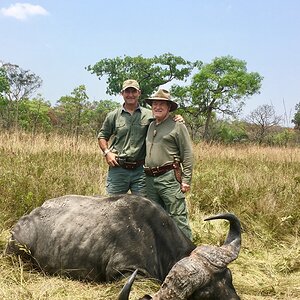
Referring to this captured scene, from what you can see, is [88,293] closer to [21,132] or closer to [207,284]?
[207,284]

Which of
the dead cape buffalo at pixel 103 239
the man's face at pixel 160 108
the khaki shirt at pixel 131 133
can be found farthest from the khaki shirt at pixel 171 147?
the dead cape buffalo at pixel 103 239

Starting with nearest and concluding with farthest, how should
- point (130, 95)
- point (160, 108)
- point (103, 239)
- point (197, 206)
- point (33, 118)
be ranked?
1. point (103, 239)
2. point (160, 108)
3. point (130, 95)
4. point (197, 206)
5. point (33, 118)

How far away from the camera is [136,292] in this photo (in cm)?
379

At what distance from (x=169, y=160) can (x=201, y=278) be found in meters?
2.09

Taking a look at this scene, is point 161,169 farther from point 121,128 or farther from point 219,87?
point 219,87

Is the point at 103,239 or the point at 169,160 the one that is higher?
the point at 169,160

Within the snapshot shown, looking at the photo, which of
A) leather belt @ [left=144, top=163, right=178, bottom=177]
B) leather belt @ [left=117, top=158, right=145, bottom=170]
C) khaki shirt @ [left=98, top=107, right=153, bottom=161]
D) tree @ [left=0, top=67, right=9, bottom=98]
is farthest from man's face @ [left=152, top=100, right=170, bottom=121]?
tree @ [left=0, top=67, right=9, bottom=98]

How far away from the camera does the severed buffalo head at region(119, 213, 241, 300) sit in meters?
2.94

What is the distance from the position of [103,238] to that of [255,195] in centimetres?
372

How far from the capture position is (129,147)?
5434mm

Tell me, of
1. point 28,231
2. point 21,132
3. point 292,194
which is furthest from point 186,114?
point 28,231

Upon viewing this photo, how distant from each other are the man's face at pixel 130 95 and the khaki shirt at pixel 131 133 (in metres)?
0.14

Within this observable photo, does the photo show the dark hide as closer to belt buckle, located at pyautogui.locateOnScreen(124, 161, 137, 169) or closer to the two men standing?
the two men standing

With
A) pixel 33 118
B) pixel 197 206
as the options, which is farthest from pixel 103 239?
pixel 33 118
